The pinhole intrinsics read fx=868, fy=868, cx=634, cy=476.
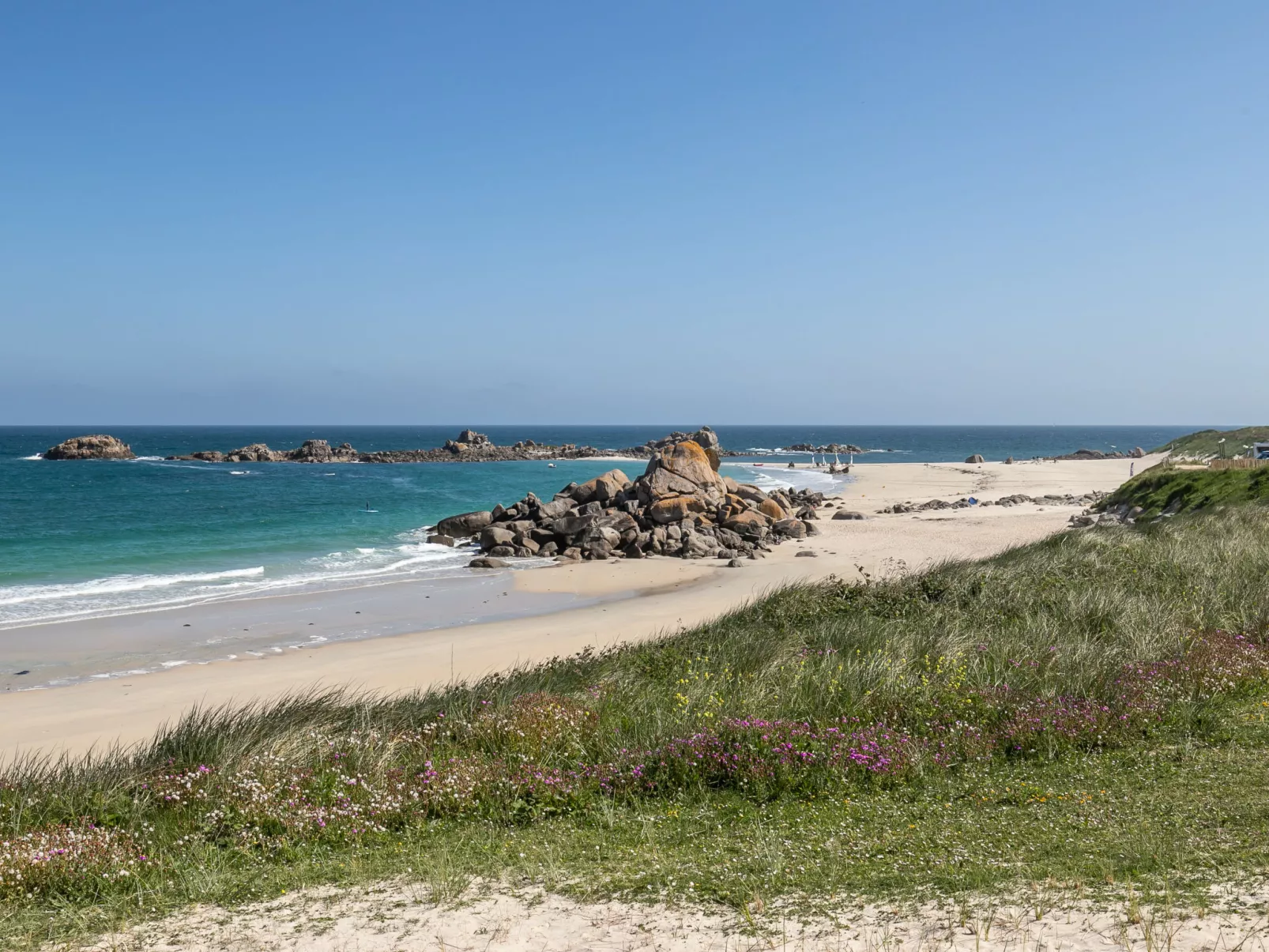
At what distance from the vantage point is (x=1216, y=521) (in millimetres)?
21781

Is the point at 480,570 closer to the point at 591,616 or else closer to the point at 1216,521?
the point at 591,616

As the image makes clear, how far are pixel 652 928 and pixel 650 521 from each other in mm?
33196

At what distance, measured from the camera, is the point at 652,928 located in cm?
513

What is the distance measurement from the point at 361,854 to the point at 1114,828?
5.47 metres

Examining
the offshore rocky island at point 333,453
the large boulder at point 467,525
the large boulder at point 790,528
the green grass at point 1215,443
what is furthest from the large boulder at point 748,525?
the offshore rocky island at point 333,453

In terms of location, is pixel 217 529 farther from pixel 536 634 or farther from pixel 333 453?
pixel 333 453

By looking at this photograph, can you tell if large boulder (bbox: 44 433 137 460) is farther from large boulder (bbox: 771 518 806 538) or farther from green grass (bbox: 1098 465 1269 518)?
green grass (bbox: 1098 465 1269 518)

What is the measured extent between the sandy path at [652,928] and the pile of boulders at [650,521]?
26.9 metres

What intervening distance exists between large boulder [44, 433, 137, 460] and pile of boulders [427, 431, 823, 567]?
86.0m

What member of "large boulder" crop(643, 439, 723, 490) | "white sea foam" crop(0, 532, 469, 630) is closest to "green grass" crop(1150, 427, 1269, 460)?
"large boulder" crop(643, 439, 723, 490)

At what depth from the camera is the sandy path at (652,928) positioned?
14.9 ft

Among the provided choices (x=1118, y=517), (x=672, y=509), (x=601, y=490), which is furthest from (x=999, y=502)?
(x=601, y=490)

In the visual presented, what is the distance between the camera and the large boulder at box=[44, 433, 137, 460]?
106 meters

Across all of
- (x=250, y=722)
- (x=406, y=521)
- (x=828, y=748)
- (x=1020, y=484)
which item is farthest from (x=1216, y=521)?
(x=1020, y=484)
